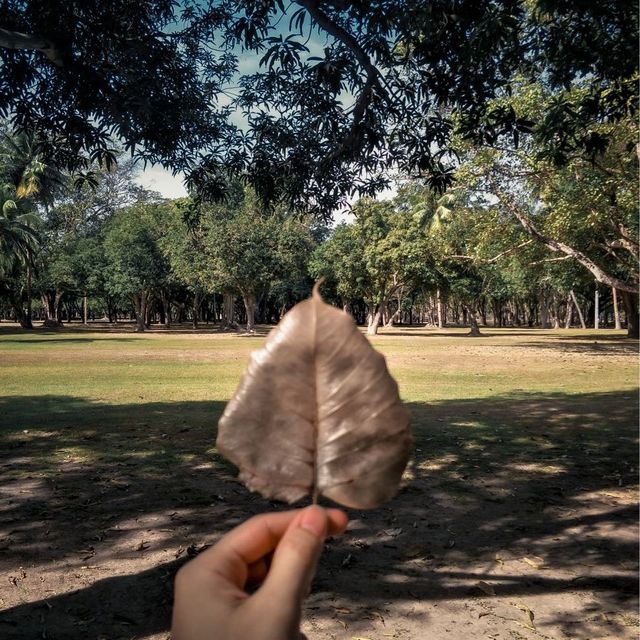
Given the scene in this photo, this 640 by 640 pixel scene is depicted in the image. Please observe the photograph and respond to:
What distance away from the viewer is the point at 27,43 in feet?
20.4

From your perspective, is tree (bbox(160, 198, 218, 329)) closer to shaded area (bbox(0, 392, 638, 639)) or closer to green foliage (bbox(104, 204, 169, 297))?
green foliage (bbox(104, 204, 169, 297))

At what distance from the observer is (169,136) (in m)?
7.73

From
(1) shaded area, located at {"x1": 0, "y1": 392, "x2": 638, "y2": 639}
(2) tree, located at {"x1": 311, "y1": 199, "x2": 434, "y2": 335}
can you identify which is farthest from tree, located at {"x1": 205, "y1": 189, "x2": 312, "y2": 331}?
(1) shaded area, located at {"x1": 0, "y1": 392, "x2": 638, "y2": 639}

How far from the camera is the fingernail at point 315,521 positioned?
0.78 m

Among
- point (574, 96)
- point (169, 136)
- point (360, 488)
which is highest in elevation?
point (574, 96)

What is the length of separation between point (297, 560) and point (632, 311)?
1705 inches

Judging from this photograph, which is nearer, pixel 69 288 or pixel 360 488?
pixel 360 488

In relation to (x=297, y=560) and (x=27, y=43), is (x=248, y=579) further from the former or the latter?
(x=27, y=43)

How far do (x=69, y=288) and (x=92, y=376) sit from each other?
→ 41.5 m

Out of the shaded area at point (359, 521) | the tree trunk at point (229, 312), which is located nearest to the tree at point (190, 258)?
the tree trunk at point (229, 312)

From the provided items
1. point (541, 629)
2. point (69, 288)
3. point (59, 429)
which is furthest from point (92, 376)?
point (69, 288)

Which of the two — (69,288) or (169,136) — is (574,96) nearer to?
(169,136)

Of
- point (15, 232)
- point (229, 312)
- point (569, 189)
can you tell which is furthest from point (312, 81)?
point (229, 312)

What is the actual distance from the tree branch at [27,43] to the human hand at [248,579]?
22.5 feet
